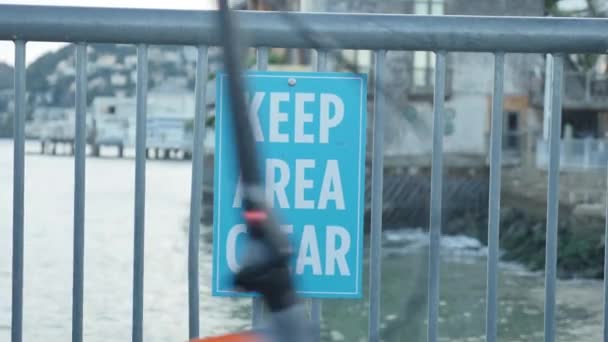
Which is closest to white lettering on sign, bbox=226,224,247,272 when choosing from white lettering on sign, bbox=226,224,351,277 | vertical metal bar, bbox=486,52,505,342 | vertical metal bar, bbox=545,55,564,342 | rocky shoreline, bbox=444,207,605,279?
white lettering on sign, bbox=226,224,351,277

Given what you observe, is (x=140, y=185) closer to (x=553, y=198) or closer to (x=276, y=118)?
(x=276, y=118)

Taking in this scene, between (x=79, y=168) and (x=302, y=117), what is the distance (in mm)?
436

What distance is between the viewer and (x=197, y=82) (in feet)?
7.29

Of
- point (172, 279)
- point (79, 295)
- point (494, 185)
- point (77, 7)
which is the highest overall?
point (77, 7)

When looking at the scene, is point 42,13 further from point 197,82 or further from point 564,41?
point 564,41

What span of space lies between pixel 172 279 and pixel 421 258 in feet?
54.3

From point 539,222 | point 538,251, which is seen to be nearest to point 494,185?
point 538,251

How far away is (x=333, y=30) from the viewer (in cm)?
218

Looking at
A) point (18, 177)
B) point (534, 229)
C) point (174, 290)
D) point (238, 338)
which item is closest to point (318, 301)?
point (18, 177)

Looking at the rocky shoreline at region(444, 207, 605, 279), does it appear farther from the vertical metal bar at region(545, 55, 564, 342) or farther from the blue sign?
the blue sign

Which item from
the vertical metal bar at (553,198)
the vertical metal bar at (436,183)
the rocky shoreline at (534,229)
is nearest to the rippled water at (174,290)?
the vertical metal bar at (436,183)

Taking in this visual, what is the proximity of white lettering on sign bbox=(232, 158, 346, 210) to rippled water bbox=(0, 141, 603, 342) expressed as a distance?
12.3 inches

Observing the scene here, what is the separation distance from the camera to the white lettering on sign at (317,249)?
222 cm

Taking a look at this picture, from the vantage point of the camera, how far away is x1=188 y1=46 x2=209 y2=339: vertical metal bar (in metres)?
2.22
